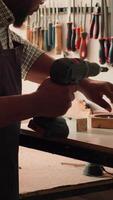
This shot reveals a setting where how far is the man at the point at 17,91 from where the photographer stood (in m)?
0.81

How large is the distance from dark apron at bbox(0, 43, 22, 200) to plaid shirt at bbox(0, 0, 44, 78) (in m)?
0.03

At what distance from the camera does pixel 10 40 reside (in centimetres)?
112

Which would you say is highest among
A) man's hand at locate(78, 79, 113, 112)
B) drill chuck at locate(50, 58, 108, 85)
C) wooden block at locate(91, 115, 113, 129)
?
drill chuck at locate(50, 58, 108, 85)

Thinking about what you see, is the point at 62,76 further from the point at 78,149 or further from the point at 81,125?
the point at 81,125

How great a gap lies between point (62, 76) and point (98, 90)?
1.17 feet

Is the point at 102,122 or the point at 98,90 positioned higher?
the point at 98,90

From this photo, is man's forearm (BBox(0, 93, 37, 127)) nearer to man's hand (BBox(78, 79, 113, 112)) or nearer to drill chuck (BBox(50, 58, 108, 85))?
drill chuck (BBox(50, 58, 108, 85))

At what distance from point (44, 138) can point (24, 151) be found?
54 centimetres

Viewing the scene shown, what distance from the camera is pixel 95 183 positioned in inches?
49.8

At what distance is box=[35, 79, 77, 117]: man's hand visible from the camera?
2.66 feet

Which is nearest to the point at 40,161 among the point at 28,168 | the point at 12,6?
the point at 28,168

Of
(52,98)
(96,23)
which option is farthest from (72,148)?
(96,23)

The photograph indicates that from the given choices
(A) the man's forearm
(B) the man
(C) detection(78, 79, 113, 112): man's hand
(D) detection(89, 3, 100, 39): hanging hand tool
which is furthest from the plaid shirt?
(D) detection(89, 3, 100, 39): hanging hand tool

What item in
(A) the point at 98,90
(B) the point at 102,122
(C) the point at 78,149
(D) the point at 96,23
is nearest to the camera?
(C) the point at 78,149
